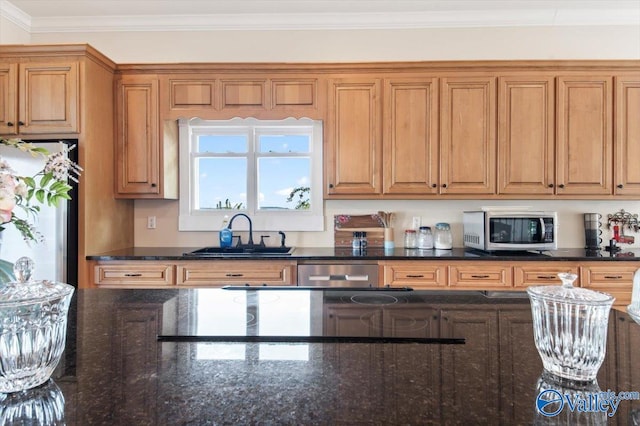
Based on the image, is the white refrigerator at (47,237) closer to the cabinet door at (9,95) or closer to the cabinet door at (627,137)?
the cabinet door at (9,95)

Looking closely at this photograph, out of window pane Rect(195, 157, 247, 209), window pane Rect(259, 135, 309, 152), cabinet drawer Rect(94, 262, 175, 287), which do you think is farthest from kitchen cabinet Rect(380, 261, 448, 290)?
cabinet drawer Rect(94, 262, 175, 287)

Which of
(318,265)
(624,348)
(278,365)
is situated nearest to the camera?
(278,365)

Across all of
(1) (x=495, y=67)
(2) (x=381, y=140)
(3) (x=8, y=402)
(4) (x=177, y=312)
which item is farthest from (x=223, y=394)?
(1) (x=495, y=67)

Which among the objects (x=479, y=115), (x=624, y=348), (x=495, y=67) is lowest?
(x=624, y=348)

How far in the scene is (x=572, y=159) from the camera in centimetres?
285

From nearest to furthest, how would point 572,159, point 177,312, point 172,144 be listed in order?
point 177,312 → point 572,159 → point 172,144

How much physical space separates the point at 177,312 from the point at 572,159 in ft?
10.2

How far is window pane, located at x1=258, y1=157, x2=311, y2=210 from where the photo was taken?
332 centimetres

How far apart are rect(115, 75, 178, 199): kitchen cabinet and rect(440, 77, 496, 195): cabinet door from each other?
2344 millimetres

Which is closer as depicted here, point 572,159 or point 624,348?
point 624,348

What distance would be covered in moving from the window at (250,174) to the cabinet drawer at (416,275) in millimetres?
947

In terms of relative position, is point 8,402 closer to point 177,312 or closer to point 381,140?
point 177,312

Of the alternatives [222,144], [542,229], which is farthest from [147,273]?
[542,229]

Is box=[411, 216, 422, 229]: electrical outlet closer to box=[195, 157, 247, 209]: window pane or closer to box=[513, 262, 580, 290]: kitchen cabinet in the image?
box=[513, 262, 580, 290]: kitchen cabinet
